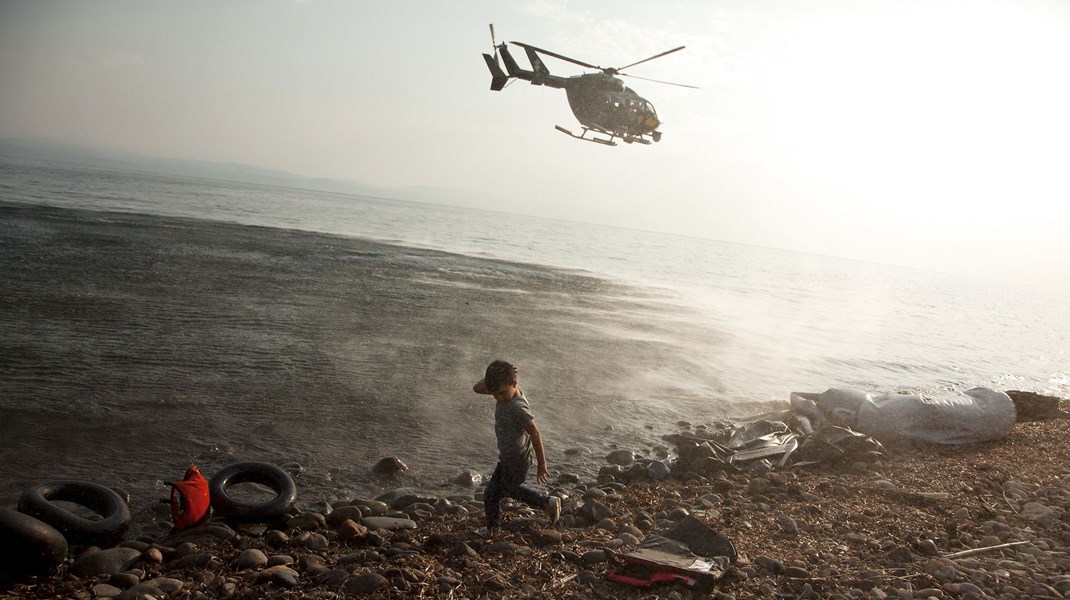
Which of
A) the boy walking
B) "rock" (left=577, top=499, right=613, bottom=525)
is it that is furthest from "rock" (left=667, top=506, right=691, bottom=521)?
the boy walking

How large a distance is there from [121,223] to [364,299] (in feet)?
62.0

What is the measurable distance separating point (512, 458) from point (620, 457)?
10.7 feet

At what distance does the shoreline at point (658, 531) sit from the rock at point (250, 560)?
0.01 m

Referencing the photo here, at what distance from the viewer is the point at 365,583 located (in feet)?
15.6

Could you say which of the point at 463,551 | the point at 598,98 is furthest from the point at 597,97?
the point at 463,551

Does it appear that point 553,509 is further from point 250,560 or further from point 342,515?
point 250,560

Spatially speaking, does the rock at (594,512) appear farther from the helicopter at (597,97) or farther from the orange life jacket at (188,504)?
the helicopter at (597,97)

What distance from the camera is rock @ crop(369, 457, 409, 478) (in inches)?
302

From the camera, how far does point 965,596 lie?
15.8 feet

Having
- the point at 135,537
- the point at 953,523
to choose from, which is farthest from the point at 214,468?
the point at 953,523

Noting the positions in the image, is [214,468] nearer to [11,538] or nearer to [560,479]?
[11,538]

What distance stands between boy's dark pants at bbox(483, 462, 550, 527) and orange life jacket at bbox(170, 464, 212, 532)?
8.49 feet

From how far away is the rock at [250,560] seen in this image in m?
5.06

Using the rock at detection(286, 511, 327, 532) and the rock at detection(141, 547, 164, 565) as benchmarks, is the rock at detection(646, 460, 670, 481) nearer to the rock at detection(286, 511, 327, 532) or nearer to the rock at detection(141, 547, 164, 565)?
the rock at detection(286, 511, 327, 532)
